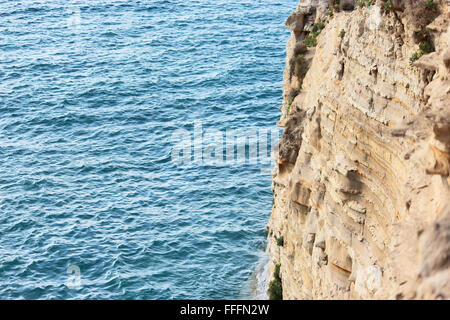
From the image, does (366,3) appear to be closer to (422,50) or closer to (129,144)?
(422,50)

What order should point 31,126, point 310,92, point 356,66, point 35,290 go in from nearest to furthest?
point 356,66, point 310,92, point 35,290, point 31,126

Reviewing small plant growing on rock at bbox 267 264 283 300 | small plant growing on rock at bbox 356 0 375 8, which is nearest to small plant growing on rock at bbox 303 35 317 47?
small plant growing on rock at bbox 356 0 375 8

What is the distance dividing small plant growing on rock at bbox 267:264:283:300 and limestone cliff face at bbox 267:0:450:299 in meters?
2.48

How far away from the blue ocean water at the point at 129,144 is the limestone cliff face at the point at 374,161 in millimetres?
14709

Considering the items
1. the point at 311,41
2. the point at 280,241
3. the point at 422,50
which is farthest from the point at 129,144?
the point at 422,50

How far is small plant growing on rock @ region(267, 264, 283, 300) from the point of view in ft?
142

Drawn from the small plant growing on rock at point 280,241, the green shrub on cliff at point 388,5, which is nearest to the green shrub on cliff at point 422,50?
the green shrub on cliff at point 388,5

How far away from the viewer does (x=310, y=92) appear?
39562mm

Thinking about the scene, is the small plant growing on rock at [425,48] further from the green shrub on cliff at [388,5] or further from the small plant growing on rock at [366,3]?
the small plant growing on rock at [366,3]

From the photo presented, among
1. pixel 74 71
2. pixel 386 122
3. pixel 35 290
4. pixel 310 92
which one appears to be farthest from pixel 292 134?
pixel 74 71

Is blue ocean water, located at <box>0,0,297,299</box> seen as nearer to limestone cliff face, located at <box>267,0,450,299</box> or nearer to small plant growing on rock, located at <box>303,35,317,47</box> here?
limestone cliff face, located at <box>267,0,450,299</box>
